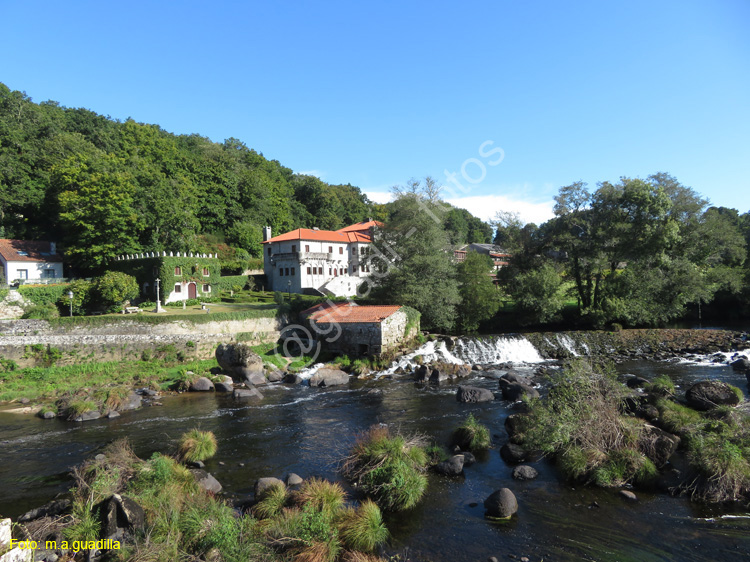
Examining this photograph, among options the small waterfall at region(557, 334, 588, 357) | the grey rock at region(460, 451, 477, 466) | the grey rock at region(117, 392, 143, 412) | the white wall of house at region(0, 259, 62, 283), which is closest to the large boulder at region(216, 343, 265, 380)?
the grey rock at region(117, 392, 143, 412)

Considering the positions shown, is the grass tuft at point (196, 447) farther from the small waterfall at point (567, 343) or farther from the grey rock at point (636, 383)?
the small waterfall at point (567, 343)

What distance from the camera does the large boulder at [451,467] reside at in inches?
530

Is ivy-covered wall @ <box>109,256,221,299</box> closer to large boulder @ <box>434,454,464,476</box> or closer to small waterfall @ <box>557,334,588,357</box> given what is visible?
large boulder @ <box>434,454,464,476</box>

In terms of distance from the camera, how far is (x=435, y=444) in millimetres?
15648

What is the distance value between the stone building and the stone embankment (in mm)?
4780

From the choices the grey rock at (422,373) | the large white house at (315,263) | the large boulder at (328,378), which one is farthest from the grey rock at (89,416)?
the large white house at (315,263)

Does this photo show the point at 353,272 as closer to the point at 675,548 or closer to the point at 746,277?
the point at 746,277

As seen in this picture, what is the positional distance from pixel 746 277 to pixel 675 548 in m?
47.5

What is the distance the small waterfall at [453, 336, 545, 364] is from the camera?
3169cm

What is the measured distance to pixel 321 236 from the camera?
54281 millimetres

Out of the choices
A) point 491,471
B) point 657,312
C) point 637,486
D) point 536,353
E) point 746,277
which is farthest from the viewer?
point 746,277

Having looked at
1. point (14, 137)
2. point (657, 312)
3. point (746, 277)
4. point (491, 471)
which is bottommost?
point (491, 471)

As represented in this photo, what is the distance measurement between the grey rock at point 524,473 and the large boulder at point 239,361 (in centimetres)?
1798

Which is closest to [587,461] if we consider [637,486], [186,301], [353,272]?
[637,486]
